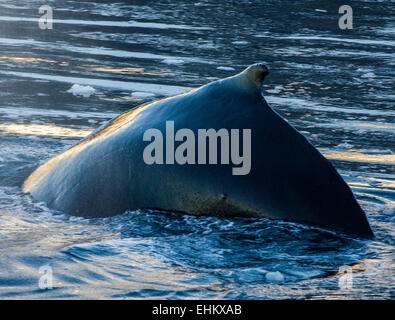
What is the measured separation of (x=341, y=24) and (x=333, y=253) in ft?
37.9

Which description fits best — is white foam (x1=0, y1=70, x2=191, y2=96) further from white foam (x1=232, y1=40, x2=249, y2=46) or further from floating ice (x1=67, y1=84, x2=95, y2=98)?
white foam (x1=232, y1=40, x2=249, y2=46)

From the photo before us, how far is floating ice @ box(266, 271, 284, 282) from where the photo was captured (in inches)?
151

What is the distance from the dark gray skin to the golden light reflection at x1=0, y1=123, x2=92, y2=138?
3049 millimetres

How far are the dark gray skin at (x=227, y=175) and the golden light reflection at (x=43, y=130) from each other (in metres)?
3.05

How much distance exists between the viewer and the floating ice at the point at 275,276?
3828mm

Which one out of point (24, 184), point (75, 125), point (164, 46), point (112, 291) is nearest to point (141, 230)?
point (112, 291)

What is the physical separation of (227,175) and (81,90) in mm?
5934

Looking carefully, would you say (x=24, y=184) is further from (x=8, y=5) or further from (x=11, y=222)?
(x=8, y=5)

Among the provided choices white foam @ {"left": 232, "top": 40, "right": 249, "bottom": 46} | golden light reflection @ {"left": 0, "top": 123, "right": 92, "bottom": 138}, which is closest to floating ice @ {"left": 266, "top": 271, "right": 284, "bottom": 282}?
golden light reflection @ {"left": 0, "top": 123, "right": 92, "bottom": 138}

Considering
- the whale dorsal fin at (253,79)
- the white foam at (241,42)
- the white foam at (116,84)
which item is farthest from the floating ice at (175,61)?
the whale dorsal fin at (253,79)

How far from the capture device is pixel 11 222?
4738 mm

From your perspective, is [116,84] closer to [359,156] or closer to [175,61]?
[175,61]

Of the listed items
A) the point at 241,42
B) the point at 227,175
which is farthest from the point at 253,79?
→ the point at 241,42

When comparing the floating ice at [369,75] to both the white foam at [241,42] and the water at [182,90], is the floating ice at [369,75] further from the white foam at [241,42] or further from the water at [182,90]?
the white foam at [241,42]
